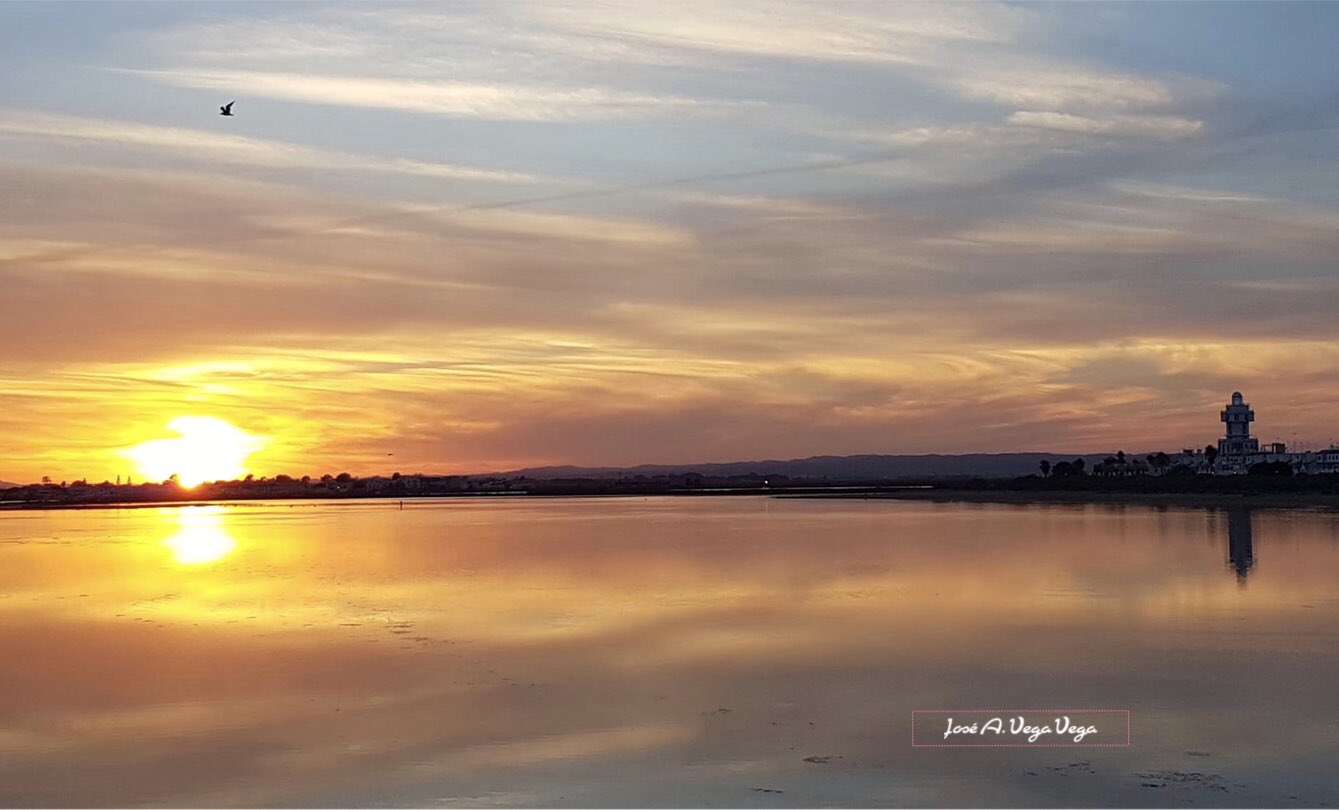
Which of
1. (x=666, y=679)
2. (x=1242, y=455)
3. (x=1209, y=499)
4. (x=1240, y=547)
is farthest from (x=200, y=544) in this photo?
(x=1242, y=455)

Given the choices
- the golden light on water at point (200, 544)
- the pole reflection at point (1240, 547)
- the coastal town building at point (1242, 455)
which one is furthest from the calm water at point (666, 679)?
the coastal town building at point (1242, 455)

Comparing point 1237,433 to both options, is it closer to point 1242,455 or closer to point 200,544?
point 1242,455

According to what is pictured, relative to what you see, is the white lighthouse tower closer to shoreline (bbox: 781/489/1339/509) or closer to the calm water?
shoreline (bbox: 781/489/1339/509)

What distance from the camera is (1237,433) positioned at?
158 meters

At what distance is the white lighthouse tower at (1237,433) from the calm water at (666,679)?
12798 centimetres

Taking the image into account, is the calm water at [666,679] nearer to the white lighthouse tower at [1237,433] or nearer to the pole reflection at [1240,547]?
the pole reflection at [1240,547]

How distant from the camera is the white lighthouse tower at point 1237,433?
156000 mm

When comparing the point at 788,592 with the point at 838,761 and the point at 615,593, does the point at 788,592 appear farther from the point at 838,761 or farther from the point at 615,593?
the point at 838,761

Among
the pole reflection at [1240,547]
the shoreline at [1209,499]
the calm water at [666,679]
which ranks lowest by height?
the calm water at [666,679]

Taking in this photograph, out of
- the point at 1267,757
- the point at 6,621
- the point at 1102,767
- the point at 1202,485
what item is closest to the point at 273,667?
the point at 6,621

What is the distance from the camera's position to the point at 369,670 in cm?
1945

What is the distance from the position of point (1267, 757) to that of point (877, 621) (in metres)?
10.9

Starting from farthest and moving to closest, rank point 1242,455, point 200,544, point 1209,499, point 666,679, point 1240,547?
1. point 1242,455
2. point 1209,499
3. point 200,544
4. point 1240,547
5. point 666,679

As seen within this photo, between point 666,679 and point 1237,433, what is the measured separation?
15693 centimetres
